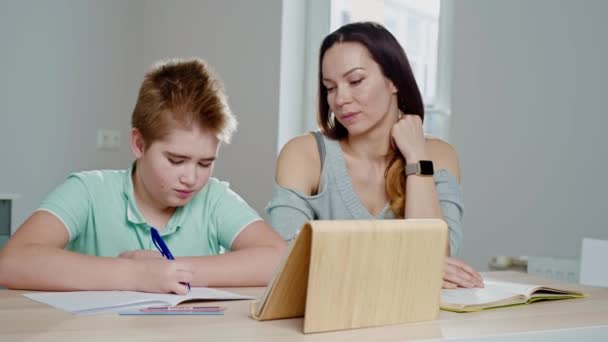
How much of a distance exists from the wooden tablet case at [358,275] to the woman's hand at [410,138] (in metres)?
1.01

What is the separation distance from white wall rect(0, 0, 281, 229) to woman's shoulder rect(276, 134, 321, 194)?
1892mm

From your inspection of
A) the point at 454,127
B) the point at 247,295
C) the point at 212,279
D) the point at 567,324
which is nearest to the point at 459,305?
the point at 567,324

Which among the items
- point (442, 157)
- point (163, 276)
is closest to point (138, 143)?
point (163, 276)

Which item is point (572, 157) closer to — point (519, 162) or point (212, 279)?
point (519, 162)

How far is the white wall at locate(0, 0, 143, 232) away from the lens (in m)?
3.87

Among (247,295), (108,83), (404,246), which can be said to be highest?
(108,83)

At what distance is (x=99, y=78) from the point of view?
171 inches

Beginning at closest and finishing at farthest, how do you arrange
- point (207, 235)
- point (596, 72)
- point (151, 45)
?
point (207, 235) → point (596, 72) → point (151, 45)

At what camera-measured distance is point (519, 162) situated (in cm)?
312

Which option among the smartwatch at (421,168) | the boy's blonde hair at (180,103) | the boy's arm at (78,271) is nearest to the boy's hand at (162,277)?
the boy's arm at (78,271)

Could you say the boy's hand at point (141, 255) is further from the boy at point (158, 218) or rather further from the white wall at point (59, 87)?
the white wall at point (59, 87)

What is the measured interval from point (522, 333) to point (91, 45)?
3658 millimetres

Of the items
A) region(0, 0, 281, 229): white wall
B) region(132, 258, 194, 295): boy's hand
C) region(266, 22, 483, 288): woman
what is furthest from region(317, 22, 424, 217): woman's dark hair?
region(0, 0, 281, 229): white wall

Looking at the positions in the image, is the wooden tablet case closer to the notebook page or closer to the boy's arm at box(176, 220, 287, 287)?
the notebook page
